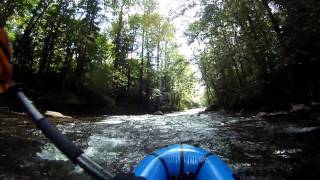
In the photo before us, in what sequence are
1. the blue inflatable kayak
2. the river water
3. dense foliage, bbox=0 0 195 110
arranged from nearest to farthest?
1. the blue inflatable kayak
2. the river water
3. dense foliage, bbox=0 0 195 110

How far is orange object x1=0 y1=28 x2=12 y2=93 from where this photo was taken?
3.87ft

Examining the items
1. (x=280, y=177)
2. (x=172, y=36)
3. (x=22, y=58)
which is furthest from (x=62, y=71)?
(x=280, y=177)

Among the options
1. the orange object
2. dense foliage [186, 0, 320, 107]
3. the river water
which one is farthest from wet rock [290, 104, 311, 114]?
the orange object

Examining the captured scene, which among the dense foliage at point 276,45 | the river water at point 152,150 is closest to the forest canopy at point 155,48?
the dense foliage at point 276,45

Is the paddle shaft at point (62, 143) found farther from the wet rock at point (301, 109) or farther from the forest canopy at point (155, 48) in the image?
the wet rock at point (301, 109)

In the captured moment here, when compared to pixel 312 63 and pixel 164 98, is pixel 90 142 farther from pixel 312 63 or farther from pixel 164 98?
pixel 164 98

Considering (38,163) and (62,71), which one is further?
(62,71)

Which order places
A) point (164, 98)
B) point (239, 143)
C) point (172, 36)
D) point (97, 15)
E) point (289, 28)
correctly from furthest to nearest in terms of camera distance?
point (164, 98)
point (172, 36)
point (97, 15)
point (289, 28)
point (239, 143)

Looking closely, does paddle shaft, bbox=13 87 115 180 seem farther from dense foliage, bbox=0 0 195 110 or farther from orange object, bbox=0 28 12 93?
dense foliage, bbox=0 0 195 110

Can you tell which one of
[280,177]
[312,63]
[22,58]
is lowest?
[280,177]

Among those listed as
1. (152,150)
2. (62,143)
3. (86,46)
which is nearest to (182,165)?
(62,143)

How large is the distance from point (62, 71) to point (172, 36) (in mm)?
18186

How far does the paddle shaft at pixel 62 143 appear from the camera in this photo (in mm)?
1270

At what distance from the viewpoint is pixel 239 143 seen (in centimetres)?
839
